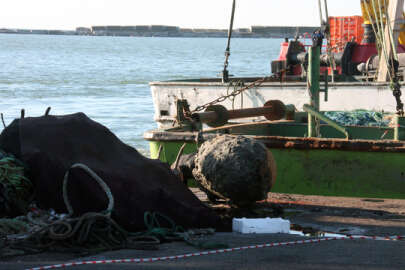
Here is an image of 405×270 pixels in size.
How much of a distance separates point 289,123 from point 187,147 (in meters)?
2.97

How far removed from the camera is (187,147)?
9445 mm

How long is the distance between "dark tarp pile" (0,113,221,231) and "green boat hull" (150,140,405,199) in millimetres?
2389

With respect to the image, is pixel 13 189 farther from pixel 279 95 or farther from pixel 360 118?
pixel 279 95

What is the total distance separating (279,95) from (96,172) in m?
8.79

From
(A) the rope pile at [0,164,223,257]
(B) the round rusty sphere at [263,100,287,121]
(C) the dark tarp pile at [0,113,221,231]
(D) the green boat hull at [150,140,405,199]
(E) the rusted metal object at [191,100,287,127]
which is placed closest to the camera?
(A) the rope pile at [0,164,223,257]

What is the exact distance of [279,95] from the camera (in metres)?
14.9

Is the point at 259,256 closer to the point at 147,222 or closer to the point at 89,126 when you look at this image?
the point at 147,222

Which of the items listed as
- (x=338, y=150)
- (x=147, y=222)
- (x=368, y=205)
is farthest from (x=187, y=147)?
(x=147, y=222)

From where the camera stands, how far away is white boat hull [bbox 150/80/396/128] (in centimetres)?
1422

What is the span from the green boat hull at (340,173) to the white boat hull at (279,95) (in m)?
5.22

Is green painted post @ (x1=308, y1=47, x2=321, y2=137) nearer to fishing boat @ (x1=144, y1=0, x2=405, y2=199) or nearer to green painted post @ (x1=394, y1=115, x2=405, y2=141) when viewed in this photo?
fishing boat @ (x1=144, y1=0, x2=405, y2=199)

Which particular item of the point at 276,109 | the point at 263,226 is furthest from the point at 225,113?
the point at 263,226

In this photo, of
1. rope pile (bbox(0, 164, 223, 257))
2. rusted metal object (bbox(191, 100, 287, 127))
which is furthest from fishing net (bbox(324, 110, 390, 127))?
rope pile (bbox(0, 164, 223, 257))

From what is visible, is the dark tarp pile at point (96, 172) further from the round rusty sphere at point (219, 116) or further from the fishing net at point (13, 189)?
the round rusty sphere at point (219, 116)
